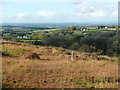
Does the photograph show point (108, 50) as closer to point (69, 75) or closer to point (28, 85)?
point (69, 75)

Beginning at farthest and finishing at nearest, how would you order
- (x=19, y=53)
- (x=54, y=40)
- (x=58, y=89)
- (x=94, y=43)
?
(x=54, y=40)
(x=94, y=43)
(x=19, y=53)
(x=58, y=89)

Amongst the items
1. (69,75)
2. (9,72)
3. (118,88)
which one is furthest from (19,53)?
(118,88)

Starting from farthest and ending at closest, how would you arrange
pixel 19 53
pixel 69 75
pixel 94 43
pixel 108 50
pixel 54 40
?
pixel 54 40, pixel 94 43, pixel 108 50, pixel 19 53, pixel 69 75

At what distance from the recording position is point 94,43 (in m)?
27.2

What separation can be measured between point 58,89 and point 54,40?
2933 cm

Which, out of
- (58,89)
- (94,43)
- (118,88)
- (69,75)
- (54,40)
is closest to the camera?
(58,89)

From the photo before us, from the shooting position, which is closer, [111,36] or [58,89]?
[58,89]

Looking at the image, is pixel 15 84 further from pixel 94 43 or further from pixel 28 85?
pixel 94 43

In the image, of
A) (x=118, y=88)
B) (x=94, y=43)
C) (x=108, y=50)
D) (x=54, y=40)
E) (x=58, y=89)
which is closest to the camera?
(x=58, y=89)

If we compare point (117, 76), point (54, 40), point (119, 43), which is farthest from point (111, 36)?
point (117, 76)

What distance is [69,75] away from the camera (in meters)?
7.00

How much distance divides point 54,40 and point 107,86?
95.2 feet

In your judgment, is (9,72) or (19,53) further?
(19,53)

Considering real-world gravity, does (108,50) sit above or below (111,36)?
below
